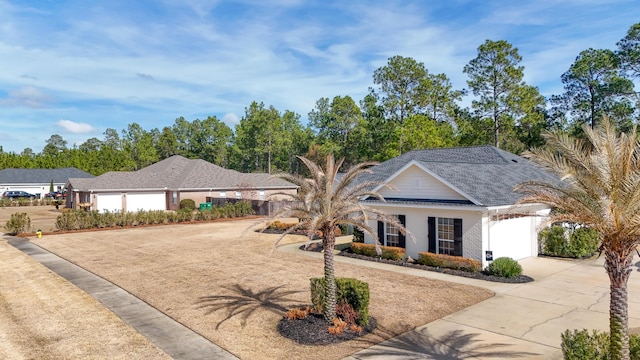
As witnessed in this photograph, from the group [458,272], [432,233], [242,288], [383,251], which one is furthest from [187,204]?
[458,272]

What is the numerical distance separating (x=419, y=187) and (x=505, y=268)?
5.60 metres

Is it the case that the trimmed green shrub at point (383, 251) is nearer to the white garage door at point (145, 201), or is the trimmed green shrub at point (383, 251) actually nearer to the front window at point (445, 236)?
the front window at point (445, 236)

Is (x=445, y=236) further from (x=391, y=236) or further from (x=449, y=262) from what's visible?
(x=391, y=236)

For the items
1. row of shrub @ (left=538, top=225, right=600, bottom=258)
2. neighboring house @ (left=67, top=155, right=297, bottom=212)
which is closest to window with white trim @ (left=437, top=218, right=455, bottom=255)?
row of shrub @ (left=538, top=225, right=600, bottom=258)

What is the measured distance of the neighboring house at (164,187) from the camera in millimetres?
44125

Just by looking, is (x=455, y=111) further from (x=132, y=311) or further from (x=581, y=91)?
(x=132, y=311)

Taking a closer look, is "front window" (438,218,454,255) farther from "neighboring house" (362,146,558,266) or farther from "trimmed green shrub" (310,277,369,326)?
"trimmed green shrub" (310,277,369,326)

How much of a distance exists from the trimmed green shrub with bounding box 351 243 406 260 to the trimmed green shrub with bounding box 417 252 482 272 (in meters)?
1.04

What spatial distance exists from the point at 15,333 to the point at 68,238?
20129 mm

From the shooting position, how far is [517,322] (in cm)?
1163

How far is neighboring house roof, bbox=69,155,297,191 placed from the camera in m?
44.9

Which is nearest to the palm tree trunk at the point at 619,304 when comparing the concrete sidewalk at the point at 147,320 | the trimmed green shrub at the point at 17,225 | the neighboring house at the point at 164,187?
the concrete sidewalk at the point at 147,320

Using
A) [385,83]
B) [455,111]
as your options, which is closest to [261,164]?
[385,83]

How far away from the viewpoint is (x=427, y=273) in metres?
17.9
